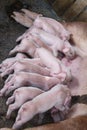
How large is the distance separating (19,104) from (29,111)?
0.15 meters

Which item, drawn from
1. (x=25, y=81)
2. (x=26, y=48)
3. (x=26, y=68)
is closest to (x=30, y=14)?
(x=26, y=48)

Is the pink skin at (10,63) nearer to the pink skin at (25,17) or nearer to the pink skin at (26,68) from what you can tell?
the pink skin at (26,68)

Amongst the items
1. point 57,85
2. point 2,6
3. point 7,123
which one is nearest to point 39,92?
point 57,85

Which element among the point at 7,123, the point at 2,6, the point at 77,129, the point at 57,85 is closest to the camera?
Result: the point at 77,129

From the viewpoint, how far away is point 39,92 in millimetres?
2543

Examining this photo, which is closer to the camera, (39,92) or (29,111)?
(29,111)

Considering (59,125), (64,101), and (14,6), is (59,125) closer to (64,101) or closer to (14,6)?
(64,101)

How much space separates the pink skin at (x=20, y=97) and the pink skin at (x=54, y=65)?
12.8 inches

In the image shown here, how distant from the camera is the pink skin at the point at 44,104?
7.57 feet

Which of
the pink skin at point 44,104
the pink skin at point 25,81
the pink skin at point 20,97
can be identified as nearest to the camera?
the pink skin at point 44,104

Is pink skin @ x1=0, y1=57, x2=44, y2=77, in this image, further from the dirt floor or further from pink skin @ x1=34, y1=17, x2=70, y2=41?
pink skin @ x1=34, y1=17, x2=70, y2=41

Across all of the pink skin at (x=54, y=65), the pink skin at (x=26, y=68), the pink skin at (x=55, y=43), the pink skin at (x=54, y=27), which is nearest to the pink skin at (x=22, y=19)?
the pink skin at (x=54, y=27)

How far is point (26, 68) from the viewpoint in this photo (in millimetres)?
2709

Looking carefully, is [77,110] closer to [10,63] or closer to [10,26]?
[10,63]
